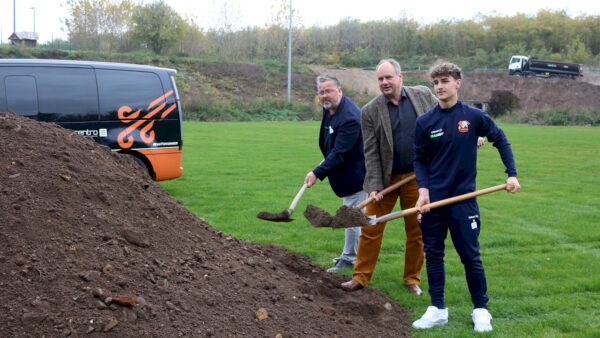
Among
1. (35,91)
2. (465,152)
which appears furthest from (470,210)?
(35,91)

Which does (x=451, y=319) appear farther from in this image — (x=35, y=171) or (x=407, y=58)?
(x=407, y=58)

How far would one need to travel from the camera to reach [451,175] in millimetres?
4855

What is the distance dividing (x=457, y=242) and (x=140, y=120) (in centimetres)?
651

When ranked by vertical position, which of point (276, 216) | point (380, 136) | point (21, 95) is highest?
point (21, 95)

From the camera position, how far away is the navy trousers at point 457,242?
15.7ft

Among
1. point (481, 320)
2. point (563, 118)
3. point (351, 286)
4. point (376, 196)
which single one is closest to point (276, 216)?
point (351, 286)

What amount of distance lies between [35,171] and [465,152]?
10.8ft

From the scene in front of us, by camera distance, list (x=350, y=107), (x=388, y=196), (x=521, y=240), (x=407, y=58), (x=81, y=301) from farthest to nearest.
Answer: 1. (x=407, y=58)
2. (x=521, y=240)
3. (x=350, y=107)
4. (x=388, y=196)
5. (x=81, y=301)

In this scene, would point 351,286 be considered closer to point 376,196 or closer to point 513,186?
point 376,196

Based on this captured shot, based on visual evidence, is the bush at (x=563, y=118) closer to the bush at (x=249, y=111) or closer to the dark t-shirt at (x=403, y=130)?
the bush at (x=249, y=111)

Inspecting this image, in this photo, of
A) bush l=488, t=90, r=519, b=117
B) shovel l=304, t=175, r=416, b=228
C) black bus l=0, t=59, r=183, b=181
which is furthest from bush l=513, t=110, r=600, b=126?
shovel l=304, t=175, r=416, b=228

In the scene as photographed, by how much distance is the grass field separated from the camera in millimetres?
5383

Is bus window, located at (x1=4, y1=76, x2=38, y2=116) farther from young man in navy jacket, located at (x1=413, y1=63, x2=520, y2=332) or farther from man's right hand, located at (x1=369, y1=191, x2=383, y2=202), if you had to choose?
young man in navy jacket, located at (x1=413, y1=63, x2=520, y2=332)

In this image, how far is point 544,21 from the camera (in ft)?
269
